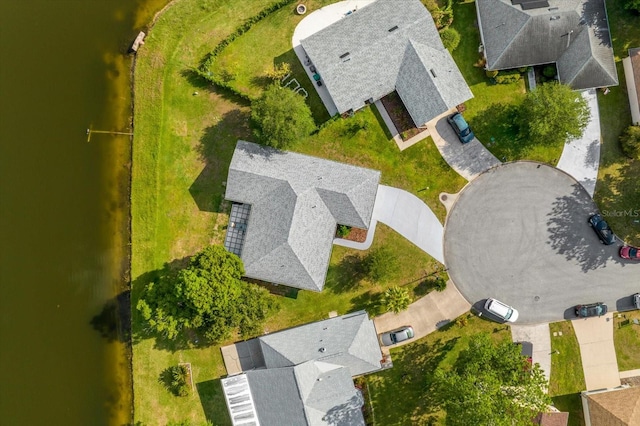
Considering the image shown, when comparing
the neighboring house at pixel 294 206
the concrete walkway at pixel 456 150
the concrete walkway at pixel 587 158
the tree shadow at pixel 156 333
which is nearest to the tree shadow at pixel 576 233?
the concrete walkway at pixel 587 158

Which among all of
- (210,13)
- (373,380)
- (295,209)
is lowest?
(373,380)

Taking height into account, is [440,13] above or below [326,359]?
above

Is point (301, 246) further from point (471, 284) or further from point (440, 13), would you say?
point (440, 13)

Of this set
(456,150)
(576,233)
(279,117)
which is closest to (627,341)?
(576,233)

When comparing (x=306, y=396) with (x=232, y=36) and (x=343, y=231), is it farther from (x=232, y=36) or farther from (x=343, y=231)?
(x=232, y=36)

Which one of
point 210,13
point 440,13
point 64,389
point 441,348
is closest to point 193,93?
point 210,13

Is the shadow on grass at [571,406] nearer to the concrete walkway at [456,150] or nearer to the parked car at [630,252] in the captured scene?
the parked car at [630,252]
